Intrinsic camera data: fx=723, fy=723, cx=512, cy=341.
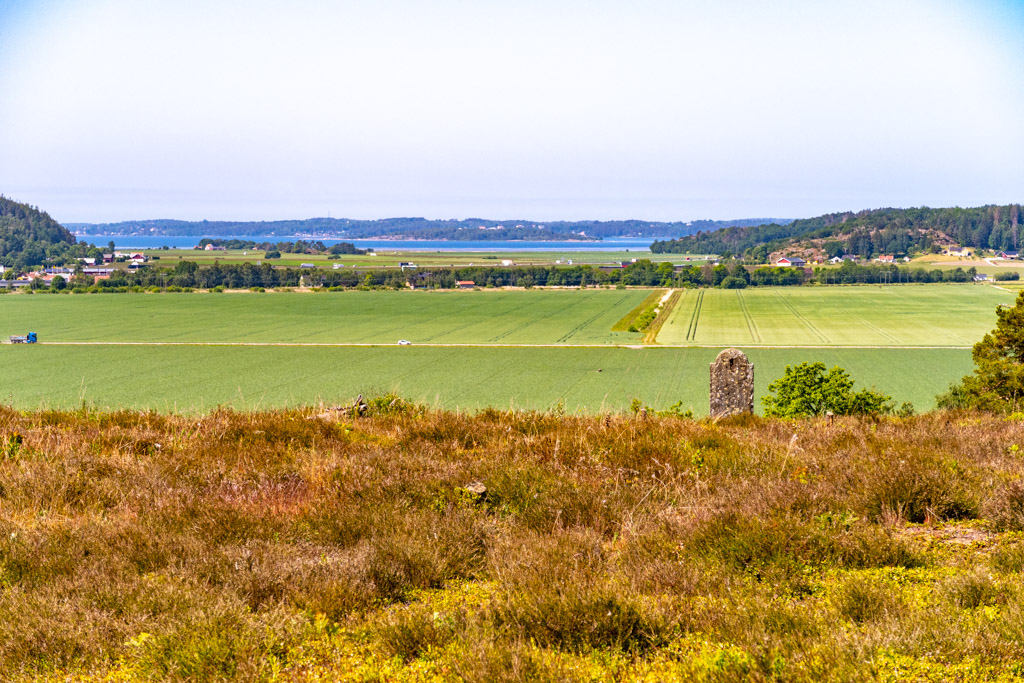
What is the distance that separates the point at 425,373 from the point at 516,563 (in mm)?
46195

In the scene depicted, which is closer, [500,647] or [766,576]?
[500,647]

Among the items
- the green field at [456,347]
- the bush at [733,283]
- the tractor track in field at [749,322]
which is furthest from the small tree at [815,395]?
the bush at [733,283]

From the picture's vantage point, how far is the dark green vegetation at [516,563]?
360 cm

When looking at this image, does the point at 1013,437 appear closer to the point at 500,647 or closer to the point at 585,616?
the point at 585,616

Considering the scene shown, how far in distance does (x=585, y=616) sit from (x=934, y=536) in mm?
3003

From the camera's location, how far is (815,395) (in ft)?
Answer: 88.7

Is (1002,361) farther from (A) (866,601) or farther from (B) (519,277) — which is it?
(B) (519,277)

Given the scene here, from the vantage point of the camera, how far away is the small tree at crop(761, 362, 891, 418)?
→ 26103mm

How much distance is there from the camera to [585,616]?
3.88 metres

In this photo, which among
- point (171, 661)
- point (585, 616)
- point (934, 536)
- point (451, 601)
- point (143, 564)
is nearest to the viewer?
point (171, 661)

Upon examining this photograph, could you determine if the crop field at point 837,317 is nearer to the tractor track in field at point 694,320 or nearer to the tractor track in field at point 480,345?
the tractor track in field at point 694,320

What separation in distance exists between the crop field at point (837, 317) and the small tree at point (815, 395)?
1503 inches

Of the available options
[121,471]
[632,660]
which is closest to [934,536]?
[632,660]

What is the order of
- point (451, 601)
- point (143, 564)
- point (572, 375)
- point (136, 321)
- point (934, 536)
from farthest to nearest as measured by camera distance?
point (136, 321) < point (572, 375) < point (934, 536) < point (143, 564) < point (451, 601)
